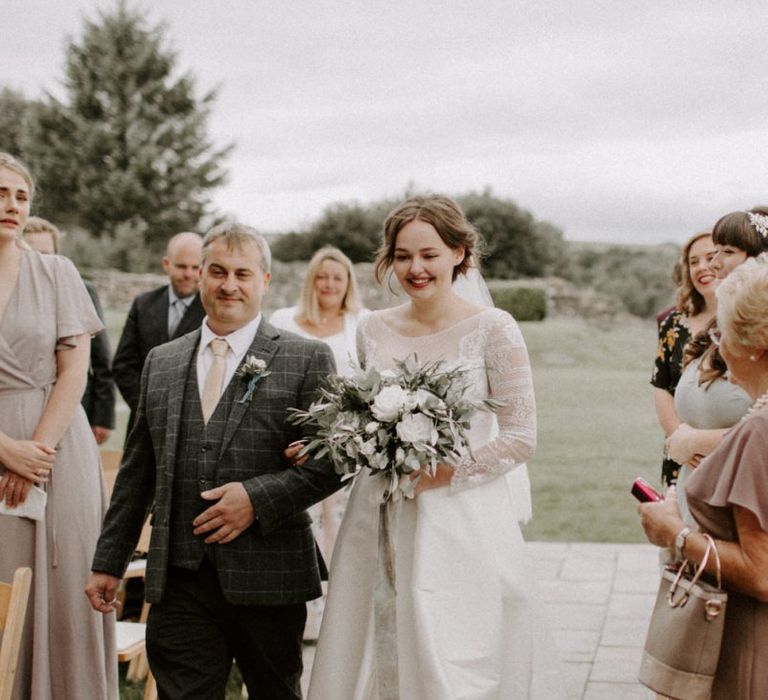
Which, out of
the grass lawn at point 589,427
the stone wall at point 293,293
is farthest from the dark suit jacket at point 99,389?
the stone wall at point 293,293

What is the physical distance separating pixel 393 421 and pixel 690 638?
1199mm

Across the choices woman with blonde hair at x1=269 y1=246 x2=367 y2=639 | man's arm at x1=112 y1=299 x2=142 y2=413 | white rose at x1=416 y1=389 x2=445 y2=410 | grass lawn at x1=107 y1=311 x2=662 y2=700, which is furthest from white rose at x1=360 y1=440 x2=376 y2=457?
man's arm at x1=112 y1=299 x2=142 y2=413

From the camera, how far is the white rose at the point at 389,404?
353 centimetres

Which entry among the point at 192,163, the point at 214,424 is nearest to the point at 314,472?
the point at 214,424

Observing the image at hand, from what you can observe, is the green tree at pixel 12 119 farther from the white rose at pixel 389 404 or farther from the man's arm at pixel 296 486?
the white rose at pixel 389 404

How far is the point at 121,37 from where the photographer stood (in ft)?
134

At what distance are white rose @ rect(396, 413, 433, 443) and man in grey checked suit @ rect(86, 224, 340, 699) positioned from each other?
0.40 meters

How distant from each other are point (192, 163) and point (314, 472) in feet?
126

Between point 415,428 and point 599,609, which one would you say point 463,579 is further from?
point 599,609

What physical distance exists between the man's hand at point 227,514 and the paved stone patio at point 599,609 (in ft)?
6.64

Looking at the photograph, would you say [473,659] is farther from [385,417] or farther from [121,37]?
[121,37]

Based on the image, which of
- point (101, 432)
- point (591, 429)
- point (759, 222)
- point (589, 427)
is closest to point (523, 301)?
point (589, 427)

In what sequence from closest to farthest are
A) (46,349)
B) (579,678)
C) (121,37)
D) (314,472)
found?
(314,472) → (46,349) → (579,678) → (121,37)

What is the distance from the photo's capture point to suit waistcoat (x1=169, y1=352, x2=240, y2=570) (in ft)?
12.3
